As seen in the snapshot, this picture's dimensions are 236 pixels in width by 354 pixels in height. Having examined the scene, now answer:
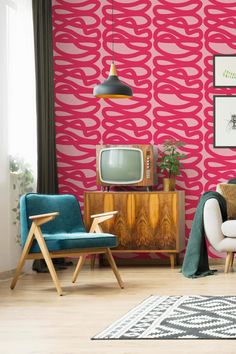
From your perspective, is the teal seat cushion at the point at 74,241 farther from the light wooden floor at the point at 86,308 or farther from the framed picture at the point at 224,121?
the framed picture at the point at 224,121

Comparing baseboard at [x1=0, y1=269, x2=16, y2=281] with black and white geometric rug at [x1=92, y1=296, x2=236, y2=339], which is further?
baseboard at [x1=0, y1=269, x2=16, y2=281]

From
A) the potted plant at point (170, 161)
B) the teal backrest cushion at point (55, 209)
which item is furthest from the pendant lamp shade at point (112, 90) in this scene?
the potted plant at point (170, 161)

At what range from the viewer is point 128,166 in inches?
289

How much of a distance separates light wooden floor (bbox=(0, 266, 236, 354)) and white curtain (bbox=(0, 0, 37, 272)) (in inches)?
18.9

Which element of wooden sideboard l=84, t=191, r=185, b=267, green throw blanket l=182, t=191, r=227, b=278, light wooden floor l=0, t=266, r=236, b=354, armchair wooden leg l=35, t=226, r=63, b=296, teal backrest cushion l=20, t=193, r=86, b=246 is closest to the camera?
light wooden floor l=0, t=266, r=236, b=354

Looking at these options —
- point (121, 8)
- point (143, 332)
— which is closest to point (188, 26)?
point (121, 8)

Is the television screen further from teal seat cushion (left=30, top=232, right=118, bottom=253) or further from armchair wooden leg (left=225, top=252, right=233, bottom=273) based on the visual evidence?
teal seat cushion (left=30, top=232, right=118, bottom=253)

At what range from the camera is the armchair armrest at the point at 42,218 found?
5469 millimetres

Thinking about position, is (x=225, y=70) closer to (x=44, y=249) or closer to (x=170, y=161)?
(x=170, y=161)

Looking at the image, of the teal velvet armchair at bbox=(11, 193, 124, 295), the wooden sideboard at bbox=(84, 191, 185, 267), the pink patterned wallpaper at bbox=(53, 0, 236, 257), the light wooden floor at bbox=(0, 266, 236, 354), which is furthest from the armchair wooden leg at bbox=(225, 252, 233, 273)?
the teal velvet armchair at bbox=(11, 193, 124, 295)

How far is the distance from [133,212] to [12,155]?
1.32 meters

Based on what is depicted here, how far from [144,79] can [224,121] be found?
3.08 ft

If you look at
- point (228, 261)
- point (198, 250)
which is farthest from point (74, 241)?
point (228, 261)

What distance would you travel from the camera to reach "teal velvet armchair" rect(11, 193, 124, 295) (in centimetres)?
548
